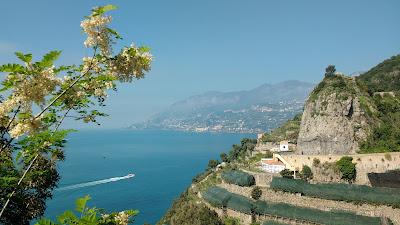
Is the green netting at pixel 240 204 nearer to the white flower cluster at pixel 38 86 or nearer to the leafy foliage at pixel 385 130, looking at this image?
the leafy foliage at pixel 385 130

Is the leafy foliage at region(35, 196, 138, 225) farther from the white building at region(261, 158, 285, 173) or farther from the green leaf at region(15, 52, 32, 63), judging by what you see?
the white building at region(261, 158, 285, 173)

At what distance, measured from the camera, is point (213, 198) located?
35.3 metres

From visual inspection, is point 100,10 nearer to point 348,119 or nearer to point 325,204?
point 325,204

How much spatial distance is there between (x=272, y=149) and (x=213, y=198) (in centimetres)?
1585

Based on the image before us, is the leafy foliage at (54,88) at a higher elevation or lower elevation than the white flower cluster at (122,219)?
higher

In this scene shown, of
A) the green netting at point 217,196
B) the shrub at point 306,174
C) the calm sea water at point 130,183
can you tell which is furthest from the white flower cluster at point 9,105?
the calm sea water at point 130,183

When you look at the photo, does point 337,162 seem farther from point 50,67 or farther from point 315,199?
point 50,67

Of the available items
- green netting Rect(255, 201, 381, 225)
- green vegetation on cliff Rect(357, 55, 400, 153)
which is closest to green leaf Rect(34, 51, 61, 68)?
green netting Rect(255, 201, 381, 225)

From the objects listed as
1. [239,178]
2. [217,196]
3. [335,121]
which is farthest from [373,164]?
[217,196]

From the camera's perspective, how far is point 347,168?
32.1 metres

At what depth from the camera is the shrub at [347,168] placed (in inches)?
1258

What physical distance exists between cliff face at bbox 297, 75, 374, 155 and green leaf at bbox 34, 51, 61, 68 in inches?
1298

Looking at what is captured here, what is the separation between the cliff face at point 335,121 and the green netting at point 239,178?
6.77m

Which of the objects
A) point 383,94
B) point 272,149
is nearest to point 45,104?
point 383,94
